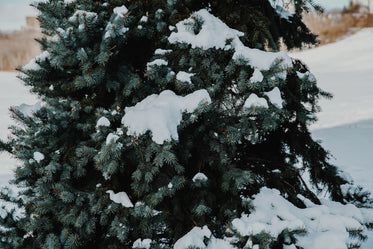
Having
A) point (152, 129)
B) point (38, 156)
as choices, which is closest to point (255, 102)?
point (152, 129)

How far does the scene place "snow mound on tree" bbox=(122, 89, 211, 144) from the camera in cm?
188

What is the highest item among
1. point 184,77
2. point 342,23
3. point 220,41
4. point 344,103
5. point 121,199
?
point 342,23

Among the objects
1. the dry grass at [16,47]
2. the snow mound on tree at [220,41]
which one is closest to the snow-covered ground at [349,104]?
the snow mound on tree at [220,41]

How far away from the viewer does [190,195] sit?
2.22m

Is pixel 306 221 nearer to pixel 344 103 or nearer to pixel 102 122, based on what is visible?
pixel 102 122

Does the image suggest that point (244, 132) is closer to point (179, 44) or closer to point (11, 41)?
point (179, 44)

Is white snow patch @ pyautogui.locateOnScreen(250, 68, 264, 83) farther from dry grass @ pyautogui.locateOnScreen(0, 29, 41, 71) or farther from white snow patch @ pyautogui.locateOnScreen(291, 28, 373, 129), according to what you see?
dry grass @ pyautogui.locateOnScreen(0, 29, 41, 71)

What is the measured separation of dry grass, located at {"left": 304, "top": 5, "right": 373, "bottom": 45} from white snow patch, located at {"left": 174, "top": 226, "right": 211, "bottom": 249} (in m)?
27.3

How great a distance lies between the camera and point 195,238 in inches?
76.3

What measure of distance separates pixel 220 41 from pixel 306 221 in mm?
1420

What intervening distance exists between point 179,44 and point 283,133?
143 centimetres

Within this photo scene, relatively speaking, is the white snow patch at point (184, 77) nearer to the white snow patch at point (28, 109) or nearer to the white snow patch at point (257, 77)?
the white snow patch at point (257, 77)

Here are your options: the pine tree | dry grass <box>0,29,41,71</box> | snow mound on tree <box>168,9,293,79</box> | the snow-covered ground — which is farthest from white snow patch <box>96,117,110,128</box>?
dry grass <box>0,29,41,71</box>

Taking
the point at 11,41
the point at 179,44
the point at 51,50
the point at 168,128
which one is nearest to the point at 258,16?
the point at 179,44
